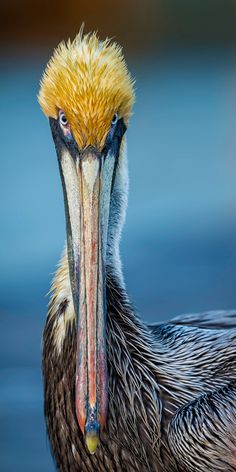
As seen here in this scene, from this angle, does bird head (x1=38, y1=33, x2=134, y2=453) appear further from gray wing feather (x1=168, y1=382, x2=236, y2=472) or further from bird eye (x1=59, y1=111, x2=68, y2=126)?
gray wing feather (x1=168, y1=382, x2=236, y2=472)

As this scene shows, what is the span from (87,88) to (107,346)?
0.46 meters

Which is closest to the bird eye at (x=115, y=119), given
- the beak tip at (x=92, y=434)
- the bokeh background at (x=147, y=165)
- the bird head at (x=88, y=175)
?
the bird head at (x=88, y=175)

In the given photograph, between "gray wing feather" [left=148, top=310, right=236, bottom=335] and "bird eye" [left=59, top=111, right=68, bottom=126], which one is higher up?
"bird eye" [left=59, top=111, right=68, bottom=126]

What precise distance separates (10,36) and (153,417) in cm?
133

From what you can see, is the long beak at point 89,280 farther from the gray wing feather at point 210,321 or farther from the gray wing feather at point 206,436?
the gray wing feather at point 210,321

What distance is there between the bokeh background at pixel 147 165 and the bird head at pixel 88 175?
0.82 meters

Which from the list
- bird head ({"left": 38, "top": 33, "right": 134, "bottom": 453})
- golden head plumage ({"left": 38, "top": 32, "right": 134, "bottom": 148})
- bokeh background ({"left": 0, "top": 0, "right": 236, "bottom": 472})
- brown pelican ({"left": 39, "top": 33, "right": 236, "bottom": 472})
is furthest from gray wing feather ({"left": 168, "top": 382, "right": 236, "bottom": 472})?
bokeh background ({"left": 0, "top": 0, "right": 236, "bottom": 472})

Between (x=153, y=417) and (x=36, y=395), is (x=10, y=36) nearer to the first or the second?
(x=36, y=395)

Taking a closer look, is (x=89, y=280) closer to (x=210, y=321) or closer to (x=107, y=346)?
(x=107, y=346)

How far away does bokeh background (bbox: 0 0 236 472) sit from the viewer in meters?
2.64

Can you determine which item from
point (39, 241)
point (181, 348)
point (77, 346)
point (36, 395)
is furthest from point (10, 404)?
point (77, 346)

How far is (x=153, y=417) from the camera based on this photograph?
1.84 meters

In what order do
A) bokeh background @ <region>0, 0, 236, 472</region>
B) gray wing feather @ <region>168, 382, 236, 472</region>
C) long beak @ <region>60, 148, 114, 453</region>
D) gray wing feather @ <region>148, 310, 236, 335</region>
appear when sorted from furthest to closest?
1. bokeh background @ <region>0, 0, 236, 472</region>
2. gray wing feather @ <region>148, 310, 236, 335</region>
3. gray wing feather @ <region>168, 382, 236, 472</region>
4. long beak @ <region>60, 148, 114, 453</region>

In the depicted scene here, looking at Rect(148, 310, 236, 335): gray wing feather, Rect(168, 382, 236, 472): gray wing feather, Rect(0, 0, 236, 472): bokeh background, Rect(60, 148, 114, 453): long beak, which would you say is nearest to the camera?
Rect(60, 148, 114, 453): long beak
